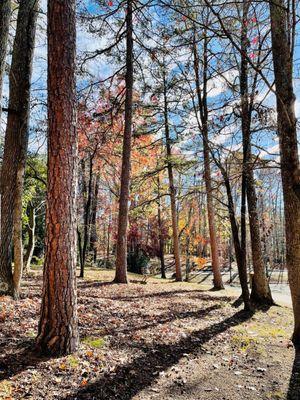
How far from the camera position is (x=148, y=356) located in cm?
402

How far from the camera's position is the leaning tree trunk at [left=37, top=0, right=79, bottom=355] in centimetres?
357

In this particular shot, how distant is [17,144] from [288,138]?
15.4 ft

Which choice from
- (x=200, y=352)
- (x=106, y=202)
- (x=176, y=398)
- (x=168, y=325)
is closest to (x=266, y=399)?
(x=176, y=398)

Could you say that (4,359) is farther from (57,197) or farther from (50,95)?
(50,95)

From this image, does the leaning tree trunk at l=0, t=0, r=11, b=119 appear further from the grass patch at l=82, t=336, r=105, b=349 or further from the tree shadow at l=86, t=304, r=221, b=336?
the tree shadow at l=86, t=304, r=221, b=336

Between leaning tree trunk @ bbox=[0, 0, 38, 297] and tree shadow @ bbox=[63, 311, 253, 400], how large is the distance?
290 centimetres

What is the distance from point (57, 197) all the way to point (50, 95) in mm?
1225

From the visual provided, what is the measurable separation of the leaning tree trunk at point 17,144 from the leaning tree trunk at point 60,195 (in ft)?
7.60

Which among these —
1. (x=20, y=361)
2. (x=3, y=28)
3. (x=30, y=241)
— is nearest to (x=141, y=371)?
(x=20, y=361)

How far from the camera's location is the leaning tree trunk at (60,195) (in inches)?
141

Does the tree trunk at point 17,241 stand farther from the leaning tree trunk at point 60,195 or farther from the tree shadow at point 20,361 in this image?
the leaning tree trunk at point 60,195

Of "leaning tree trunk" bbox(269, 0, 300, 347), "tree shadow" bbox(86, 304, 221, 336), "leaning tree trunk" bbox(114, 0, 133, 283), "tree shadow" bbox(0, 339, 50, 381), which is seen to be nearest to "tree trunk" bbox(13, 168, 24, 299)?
"tree shadow" bbox(86, 304, 221, 336)

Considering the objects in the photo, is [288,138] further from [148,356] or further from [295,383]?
[148,356]

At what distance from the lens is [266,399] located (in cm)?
329
